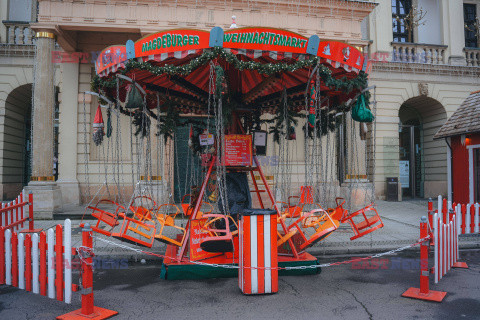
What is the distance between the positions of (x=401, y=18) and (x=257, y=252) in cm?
1942

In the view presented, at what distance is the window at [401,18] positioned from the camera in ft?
64.0

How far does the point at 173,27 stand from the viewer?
14008 millimetres

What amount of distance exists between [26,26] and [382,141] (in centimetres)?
1776

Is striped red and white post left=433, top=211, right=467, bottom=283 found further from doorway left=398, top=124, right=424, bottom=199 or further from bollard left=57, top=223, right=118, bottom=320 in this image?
doorway left=398, top=124, right=424, bottom=199

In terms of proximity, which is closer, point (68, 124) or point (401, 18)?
point (68, 124)

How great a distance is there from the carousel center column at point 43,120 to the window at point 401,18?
17.4m

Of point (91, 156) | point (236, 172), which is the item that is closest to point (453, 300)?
point (236, 172)

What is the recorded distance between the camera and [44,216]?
38.8 feet

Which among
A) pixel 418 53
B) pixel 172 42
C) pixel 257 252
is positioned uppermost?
pixel 418 53

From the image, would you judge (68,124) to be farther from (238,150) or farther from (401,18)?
(401,18)

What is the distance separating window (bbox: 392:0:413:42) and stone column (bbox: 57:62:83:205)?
16733 mm

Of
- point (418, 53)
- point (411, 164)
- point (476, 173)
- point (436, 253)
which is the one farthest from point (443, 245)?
point (411, 164)

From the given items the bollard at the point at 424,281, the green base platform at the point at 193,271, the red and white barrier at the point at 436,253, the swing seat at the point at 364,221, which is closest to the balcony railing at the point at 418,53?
the swing seat at the point at 364,221

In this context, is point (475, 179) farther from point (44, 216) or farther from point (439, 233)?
point (44, 216)
